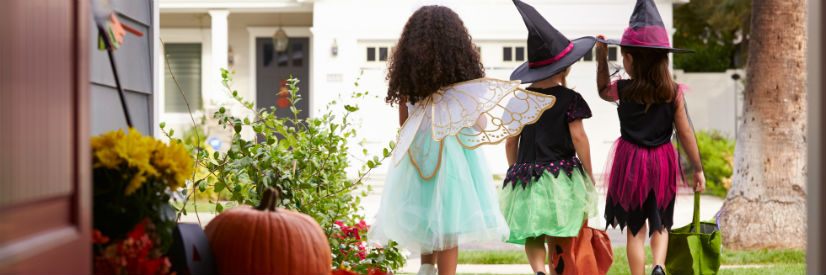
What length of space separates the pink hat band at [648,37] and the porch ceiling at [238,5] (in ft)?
28.6

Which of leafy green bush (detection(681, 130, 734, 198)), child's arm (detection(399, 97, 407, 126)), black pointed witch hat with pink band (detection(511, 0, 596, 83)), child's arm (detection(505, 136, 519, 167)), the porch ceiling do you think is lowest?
leafy green bush (detection(681, 130, 734, 198))

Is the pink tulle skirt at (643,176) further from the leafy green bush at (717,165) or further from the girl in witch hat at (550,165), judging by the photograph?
the leafy green bush at (717,165)

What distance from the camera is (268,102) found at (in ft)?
44.1

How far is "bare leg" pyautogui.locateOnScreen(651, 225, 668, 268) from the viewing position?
376 centimetres

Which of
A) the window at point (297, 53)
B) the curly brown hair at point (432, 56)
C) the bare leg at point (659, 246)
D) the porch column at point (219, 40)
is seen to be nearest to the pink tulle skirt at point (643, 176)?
the bare leg at point (659, 246)

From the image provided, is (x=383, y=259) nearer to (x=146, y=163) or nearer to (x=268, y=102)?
(x=146, y=163)

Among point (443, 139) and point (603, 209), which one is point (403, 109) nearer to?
point (443, 139)

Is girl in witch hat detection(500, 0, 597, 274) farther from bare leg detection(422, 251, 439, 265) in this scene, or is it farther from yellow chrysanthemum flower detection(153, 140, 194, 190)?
yellow chrysanthemum flower detection(153, 140, 194, 190)

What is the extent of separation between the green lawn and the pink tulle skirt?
215cm

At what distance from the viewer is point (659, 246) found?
3793 mm

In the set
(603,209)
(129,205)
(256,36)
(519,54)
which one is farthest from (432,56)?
(256,36)

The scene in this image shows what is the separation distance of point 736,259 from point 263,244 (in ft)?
16.4

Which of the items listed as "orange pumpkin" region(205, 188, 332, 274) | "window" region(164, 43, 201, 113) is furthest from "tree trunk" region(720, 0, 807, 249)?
"window" region(164, 43, 201, 113)

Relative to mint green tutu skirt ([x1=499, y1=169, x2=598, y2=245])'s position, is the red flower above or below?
above
